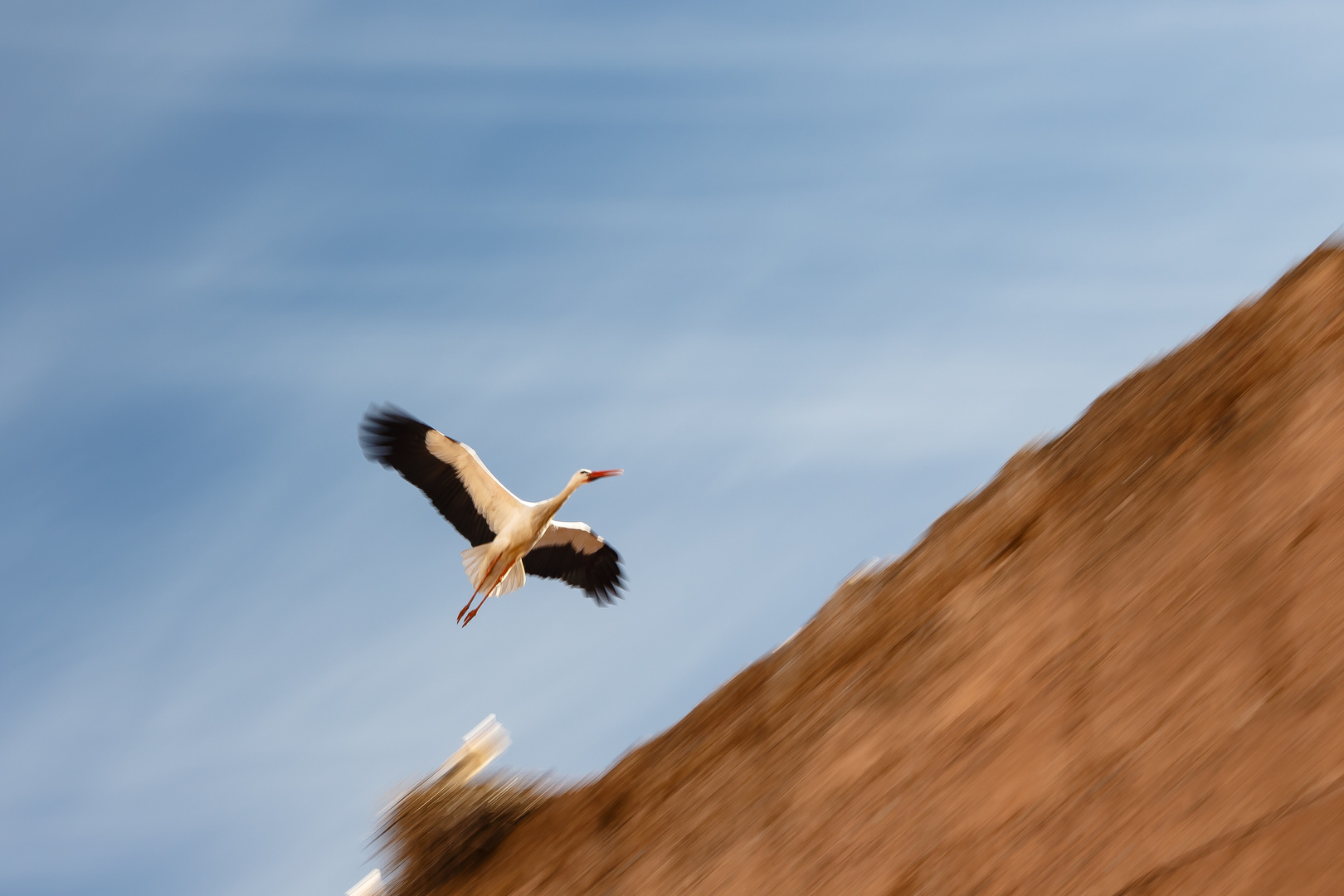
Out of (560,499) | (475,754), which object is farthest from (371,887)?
(560,499)

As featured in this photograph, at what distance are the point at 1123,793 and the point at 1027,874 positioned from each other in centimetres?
28

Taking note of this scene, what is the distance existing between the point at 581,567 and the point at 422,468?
209 cm

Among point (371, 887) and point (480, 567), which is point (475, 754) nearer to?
point (371, 887)

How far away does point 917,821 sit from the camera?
2.63m

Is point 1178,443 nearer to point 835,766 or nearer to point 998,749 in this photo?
point 998,749

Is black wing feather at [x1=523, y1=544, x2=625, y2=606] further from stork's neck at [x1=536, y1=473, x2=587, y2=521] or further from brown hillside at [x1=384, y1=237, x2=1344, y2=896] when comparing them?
brown hillside at [x1=384, y1=237, x2=1344, y2=896]

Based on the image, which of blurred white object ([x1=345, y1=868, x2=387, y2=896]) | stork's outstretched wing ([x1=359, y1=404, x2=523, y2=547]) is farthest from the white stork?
blurred white object ([x1=345, y1=868, x2=387, y2=896])

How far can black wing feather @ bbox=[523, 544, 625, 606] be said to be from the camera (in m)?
11.1

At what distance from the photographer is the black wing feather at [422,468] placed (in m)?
9.80

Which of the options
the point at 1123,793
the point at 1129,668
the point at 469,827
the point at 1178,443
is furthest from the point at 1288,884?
the point at 469,827

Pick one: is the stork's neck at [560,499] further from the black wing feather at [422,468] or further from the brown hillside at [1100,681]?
the brown hillside at [1100,681]

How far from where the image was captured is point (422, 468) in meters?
9.97

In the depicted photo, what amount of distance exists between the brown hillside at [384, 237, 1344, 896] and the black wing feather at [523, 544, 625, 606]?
779 centimetres

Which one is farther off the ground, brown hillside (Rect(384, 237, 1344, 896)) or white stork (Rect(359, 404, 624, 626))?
white stork (Rect(359, 404, 624, 626))
